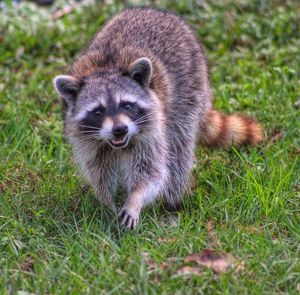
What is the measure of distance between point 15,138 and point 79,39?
2088mm

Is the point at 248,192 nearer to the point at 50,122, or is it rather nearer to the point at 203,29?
the point at 50,122

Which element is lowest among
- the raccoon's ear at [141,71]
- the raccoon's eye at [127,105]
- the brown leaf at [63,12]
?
the brown leaf at [63,12]

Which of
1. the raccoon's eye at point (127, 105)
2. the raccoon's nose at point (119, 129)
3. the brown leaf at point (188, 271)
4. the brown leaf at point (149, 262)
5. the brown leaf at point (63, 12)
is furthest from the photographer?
the brown leaf at point (63, 12)

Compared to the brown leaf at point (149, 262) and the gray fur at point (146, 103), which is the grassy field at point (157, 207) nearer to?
the brown leaf at point (149, 262)

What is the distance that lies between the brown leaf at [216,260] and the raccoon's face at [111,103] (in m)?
0.96

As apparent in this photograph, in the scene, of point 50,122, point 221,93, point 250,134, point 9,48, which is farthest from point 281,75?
point 9,48

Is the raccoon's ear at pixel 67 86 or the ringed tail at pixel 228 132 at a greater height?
the raccoon's ear at pixel 67 86

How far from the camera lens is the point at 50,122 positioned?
6.46m

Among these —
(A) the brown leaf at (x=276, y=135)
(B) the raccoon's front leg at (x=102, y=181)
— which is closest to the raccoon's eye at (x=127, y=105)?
(B) the raccoon's front leg at (x=102, y=181)

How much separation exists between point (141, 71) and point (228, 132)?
1165 millimetres

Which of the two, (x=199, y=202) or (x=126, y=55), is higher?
(x=126, y=55)

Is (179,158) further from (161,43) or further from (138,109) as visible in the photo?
(161,43)

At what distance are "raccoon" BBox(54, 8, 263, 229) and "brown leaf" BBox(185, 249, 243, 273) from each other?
71cm

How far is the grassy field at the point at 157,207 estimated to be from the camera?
4.05 metres
